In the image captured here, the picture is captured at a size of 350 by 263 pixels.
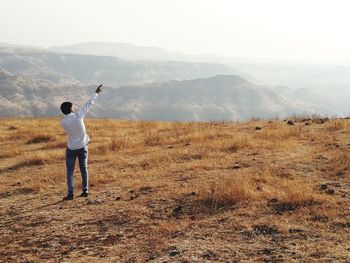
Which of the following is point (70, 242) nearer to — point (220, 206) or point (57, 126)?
point (220, 206)

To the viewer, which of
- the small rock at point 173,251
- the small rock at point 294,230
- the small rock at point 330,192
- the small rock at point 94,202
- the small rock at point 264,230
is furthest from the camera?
the small rock at point 94,202

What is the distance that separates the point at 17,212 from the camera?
34.8 feet

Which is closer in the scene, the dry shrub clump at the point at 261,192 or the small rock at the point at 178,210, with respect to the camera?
the dry shrub clump at the point at 261,192

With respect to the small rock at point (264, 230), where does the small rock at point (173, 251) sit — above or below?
below

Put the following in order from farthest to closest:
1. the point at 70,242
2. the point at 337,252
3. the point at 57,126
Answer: the point at 57,126
the point at 70,242
the point at 337,252

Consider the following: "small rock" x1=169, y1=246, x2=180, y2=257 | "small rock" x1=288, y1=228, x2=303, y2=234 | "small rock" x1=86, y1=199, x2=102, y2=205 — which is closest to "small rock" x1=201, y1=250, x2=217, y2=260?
"small rock" x1=169, y1=246, x2=180, y2=257

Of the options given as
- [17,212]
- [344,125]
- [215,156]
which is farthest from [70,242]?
[344,125]

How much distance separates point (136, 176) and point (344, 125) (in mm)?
10861

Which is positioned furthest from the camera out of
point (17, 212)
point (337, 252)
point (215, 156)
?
point (215, 156)

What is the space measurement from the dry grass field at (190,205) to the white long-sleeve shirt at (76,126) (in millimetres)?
1477

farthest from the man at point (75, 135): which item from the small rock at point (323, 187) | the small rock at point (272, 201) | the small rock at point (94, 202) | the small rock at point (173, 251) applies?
the small rock at point (323, 187)

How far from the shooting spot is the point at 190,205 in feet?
32.5

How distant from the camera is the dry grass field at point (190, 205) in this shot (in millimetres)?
7605

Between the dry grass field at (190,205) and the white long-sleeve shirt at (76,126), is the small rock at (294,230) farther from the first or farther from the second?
the white long-sleeve shirt at (76,126)
